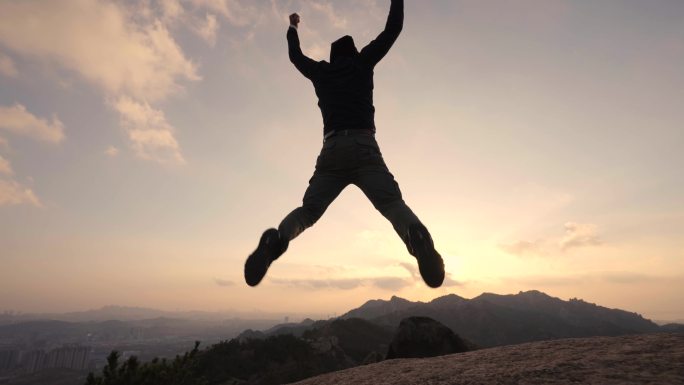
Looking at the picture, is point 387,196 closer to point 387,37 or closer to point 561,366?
point 387,37

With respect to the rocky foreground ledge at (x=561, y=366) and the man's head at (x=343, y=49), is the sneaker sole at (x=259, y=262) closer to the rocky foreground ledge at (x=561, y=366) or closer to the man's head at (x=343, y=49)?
the rocky foreground ledge at (x=561, y=366)

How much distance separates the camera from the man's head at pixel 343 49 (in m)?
4.06

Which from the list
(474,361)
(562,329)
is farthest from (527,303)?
(474,361)

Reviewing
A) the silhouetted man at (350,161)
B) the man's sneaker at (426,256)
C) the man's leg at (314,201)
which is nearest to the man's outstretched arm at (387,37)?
the silhouetted man at (350,161)

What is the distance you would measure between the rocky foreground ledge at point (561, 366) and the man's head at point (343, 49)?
3.58 m

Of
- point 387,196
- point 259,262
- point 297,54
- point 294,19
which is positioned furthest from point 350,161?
point 294,19

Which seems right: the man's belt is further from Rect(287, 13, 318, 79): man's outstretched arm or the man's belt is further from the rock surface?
the rock surface

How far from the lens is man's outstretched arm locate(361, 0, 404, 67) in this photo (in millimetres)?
3838

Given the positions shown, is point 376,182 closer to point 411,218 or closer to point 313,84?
point 411,218

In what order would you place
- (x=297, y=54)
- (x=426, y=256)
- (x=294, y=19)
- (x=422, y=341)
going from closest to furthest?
1. (x=426, y=256)
2. (x=297, y=54)
3. (x=294, y=19)
4. (x=422, y=341)

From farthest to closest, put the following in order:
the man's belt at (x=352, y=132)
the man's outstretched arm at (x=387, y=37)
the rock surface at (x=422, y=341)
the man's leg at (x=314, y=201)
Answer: the rock surface at (x=422, y=341), the man's outstretched arm at (x=387, y=37), the man's belt at (x=352, y=132), the man's leg at (x=314, y=201)

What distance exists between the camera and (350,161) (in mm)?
3432

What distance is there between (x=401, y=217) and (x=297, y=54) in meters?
2.40

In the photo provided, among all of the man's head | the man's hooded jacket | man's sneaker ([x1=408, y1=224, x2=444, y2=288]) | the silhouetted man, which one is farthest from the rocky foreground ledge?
the man's head
